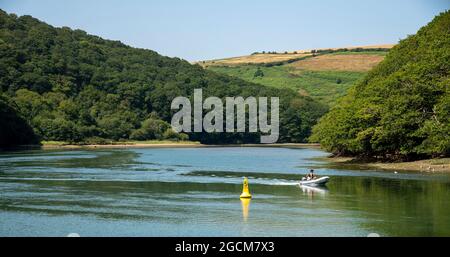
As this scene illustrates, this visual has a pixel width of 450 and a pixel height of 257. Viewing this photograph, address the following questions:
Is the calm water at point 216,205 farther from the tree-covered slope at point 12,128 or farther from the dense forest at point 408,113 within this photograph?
the tree-covered slope at point 12,128

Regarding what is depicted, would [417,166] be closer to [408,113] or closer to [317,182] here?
[408,113]

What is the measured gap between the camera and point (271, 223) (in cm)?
4378

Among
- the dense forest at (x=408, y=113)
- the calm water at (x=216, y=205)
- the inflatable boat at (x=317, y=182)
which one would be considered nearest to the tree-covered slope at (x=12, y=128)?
the calm water at (x=216, y=205)

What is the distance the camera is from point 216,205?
52.1 metres

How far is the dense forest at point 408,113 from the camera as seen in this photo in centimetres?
8250

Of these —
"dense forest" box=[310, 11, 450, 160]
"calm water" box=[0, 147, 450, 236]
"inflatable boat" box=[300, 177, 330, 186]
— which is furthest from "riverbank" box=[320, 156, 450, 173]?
"inflatable boat" box=[300, 177, 330, 186]

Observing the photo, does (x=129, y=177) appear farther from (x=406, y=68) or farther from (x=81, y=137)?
(x=81, y=137)

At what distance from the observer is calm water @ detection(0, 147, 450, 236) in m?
41.9

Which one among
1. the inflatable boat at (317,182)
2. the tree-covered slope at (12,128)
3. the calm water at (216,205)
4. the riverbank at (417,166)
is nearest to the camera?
the calm water at (216,205)

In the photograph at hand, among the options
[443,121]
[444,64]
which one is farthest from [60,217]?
[444,64]

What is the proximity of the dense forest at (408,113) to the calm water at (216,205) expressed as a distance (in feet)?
24.8

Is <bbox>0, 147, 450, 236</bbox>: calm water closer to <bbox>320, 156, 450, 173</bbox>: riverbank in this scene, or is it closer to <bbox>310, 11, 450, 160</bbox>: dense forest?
<bbox>320, 156, 450, 173</bbox>: riverbank

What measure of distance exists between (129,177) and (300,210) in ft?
97.3

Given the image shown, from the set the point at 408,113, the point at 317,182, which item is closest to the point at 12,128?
the point at 408,113
